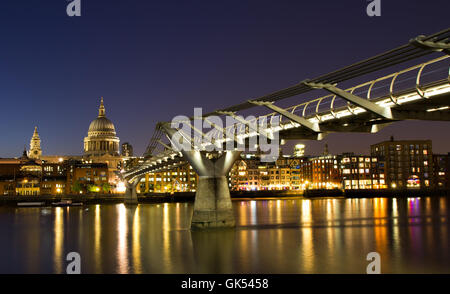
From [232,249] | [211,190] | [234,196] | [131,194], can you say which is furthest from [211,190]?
[234,196]

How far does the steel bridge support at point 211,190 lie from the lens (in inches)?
1834

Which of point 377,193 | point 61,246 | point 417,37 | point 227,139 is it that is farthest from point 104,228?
point 377,193

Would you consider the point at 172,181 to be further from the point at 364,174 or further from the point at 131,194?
the point at 364,174

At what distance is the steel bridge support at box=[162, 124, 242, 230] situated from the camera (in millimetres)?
46594

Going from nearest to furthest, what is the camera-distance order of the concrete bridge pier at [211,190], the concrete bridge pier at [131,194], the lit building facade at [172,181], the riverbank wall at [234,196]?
the concrete bridge pier at [211,190] < the concrete bridge pier at [131,194] < the riverbank wall at [234,196] < the lit building facade at [172,181]

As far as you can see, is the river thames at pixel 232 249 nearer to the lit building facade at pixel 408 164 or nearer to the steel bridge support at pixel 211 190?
the steel bridge support at pixel 211 190

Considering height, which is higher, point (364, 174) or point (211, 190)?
point (364, 174)

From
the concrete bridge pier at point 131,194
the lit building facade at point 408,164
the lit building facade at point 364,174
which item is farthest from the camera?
the lit building facade at point 364,174

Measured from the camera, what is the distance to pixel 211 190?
4638 cm

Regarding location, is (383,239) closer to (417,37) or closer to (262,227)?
(262,227)

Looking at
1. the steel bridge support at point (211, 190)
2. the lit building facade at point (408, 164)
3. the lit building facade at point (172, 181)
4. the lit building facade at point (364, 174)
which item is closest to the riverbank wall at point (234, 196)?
the lit building facade at point (408, 164)

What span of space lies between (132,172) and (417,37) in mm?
93260

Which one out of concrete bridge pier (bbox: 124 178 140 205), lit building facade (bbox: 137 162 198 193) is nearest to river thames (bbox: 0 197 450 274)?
concrete bridge pier (bbox: 124 178 140 205)

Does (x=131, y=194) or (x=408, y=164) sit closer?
(x=131, y=194)
